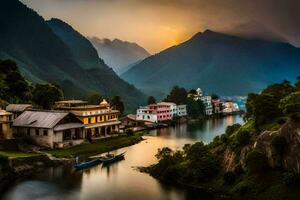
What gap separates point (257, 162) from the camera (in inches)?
1543

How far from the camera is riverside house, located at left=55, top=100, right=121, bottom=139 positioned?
7425cm

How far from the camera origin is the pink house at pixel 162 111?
385 feet

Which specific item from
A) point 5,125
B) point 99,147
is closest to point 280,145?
point 99,147

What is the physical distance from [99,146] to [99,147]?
759 millimetres

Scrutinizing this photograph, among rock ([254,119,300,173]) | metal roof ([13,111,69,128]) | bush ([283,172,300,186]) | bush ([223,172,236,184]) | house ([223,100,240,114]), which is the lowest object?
bush ([223,172,236,184])

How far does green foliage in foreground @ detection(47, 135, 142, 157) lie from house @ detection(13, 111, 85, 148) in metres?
1.96

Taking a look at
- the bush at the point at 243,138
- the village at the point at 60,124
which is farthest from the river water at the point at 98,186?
the village at the point at 60,124

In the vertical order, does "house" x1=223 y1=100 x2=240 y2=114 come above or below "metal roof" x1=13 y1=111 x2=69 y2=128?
above

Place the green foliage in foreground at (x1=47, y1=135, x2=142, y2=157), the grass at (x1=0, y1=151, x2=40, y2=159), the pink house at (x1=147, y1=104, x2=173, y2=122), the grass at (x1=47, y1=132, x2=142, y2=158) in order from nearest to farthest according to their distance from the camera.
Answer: the grass at (x1=0, y1=151, x2=40, y2=159), the grass at (x1=47, y1=132, x2=142, y2=158), the green foliage in foreground at (x1=47, y1=135, x2=142, y2=157), the pink house at (x1=147, y1=104, x2=173, y2=122)

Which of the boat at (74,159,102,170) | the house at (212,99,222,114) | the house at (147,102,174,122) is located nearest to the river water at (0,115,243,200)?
the boat at (74,159,102,170)

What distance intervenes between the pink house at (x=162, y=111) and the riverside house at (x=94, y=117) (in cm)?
3389

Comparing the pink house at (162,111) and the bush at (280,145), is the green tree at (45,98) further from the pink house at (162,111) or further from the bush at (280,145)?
the bush at (280,145)

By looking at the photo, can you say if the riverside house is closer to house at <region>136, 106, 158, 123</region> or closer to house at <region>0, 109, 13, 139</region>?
house at <region>0, 109, 13, 139</region>

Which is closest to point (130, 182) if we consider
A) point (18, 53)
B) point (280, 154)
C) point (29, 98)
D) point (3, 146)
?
point (280, 154)
